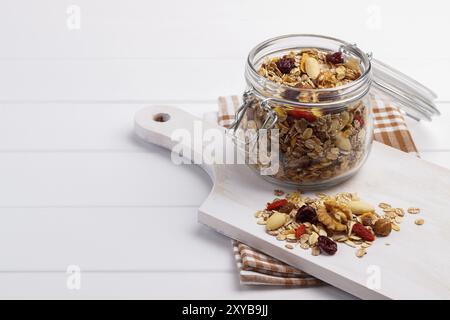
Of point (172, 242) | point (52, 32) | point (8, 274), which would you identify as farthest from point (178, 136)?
point (52, 32)

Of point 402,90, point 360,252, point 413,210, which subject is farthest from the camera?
point 402,90

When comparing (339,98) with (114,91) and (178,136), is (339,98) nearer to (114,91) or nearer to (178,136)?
(178,136)

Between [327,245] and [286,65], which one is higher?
[286,65]

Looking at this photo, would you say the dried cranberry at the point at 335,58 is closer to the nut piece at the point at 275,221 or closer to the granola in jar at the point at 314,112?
the granola in jar at the point at 314,112

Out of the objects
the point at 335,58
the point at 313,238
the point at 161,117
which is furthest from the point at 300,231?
the point at 161,117

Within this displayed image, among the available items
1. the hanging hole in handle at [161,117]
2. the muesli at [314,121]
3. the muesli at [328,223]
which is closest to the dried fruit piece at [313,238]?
the muesli at [328,223]

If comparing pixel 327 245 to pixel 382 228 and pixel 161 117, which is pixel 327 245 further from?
pixel 161 117

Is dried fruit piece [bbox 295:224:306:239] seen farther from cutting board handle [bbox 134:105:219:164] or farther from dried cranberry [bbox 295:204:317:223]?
cutting board handle [bbox 134:105:219:164]
